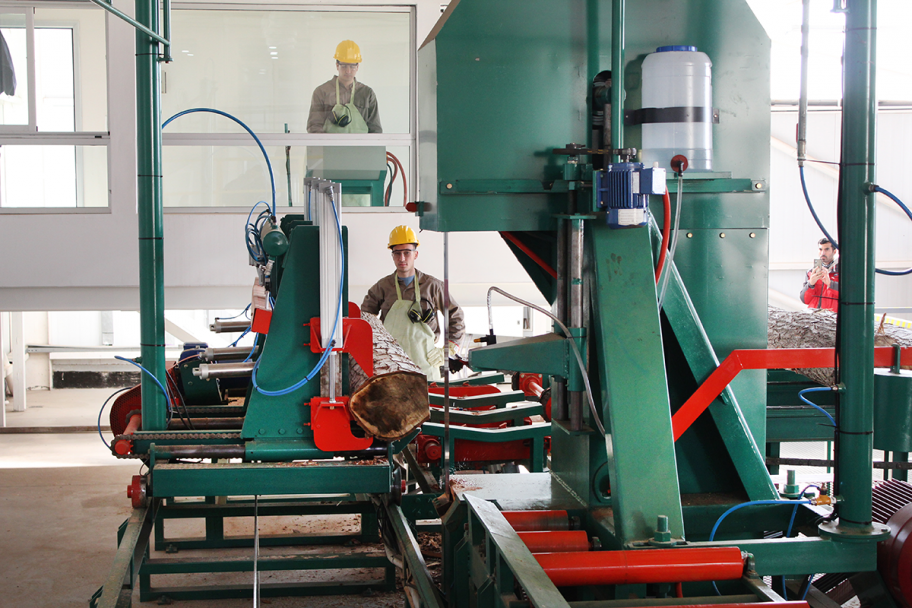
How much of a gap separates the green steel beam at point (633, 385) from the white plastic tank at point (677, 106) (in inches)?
14.1

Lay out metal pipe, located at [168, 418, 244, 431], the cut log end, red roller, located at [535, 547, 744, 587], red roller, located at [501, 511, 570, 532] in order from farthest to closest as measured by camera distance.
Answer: metal pipe, located at [168, 418, 244, 431] → the cut log end → red roller, located at [501, 511, 570, 532] → red roller, located at [535, 547, 744, 587]

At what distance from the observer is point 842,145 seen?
8.02 ft

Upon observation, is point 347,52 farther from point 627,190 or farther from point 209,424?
point 627,190

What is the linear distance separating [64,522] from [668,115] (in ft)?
14.6

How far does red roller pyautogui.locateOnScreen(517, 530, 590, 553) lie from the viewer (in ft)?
8.22

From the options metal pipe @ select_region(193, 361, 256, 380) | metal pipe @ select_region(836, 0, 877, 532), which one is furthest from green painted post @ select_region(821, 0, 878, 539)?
metal pipe @ select_region(193, 361, 256, 380)

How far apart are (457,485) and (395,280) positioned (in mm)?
2879

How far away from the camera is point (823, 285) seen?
23.5 ft

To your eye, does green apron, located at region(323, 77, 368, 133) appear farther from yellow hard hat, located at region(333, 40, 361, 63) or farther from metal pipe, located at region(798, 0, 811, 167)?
metal pipe, located at region(798, 0, 811, 167)

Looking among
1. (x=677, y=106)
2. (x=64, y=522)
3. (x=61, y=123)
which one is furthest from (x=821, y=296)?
(x=61, y=123)

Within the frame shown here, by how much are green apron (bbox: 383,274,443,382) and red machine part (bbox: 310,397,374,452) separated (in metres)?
2.21

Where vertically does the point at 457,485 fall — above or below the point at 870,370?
below

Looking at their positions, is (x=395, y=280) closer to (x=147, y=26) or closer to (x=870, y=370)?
(x=147, y=26)

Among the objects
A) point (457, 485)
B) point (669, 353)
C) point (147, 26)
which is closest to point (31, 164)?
point (147, 26)
